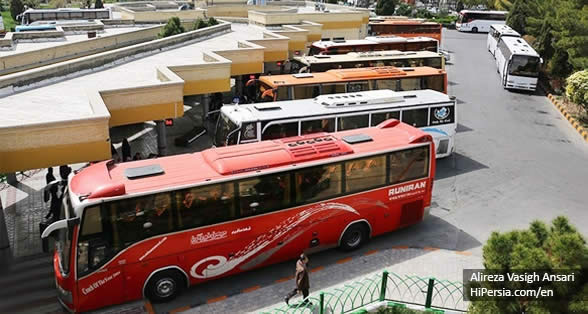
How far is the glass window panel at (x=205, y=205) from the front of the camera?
10.1 metres

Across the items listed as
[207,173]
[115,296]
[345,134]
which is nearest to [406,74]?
[345,134]

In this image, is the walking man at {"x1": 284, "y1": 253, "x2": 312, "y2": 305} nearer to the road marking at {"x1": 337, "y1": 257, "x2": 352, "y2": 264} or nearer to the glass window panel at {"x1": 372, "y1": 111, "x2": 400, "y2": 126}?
the road marking at {"x1": 337, "y1": 257, "x2": 352, "y2": 264}

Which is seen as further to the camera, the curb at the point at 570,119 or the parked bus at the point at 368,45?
the parked bus at the point at 368,45

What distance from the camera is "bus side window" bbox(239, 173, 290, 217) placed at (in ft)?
35.3

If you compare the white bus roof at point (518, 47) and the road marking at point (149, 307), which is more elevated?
the white bus roof at point (518, 47)

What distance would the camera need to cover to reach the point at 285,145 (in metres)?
11.8

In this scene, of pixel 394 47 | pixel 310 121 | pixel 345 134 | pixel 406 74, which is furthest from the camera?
pixel 394 47

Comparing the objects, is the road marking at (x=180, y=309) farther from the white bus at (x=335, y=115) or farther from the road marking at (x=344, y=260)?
the white bus at (x=335, y=115)

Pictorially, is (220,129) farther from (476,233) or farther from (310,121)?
(476,233)

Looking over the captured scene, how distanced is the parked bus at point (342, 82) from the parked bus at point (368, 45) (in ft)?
23.6

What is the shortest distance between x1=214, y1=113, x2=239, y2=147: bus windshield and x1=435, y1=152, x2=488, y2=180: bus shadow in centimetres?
731

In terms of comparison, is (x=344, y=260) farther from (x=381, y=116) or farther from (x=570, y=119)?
(x=570, y=119)

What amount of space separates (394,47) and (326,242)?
2231 cm

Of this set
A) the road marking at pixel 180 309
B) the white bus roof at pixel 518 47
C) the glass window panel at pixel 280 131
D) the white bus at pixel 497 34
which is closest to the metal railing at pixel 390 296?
the road marking at pixel 180 309
